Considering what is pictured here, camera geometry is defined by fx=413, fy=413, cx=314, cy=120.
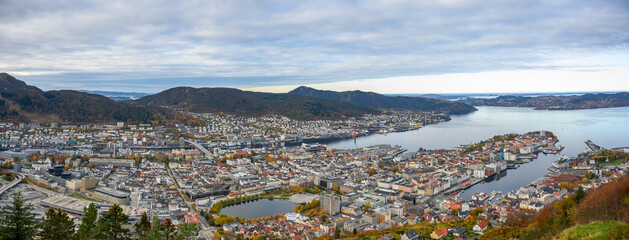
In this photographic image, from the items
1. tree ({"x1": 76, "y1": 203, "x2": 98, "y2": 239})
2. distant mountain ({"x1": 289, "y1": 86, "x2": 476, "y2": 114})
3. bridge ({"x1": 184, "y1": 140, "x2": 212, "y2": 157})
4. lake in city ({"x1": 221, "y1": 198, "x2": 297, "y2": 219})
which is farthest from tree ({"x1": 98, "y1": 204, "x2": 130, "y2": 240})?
distant mountain ({"x1": 289, "y1": 86, "x2": 476, "y2": 114})

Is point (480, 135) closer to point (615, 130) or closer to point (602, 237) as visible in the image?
point (615, 130)

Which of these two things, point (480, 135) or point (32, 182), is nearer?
point (32, 182)

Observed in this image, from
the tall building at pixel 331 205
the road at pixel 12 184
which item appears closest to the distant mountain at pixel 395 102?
the tall building at pixel 331 205

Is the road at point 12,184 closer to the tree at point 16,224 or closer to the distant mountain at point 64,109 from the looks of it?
the tree at point 16,224

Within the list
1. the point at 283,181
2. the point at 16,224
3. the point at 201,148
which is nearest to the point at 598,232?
the point at 16,224

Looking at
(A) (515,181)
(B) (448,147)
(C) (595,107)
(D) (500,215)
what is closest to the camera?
(D) (500,215)

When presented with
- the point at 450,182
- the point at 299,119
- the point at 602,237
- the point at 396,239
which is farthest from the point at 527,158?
the point at 299,119
